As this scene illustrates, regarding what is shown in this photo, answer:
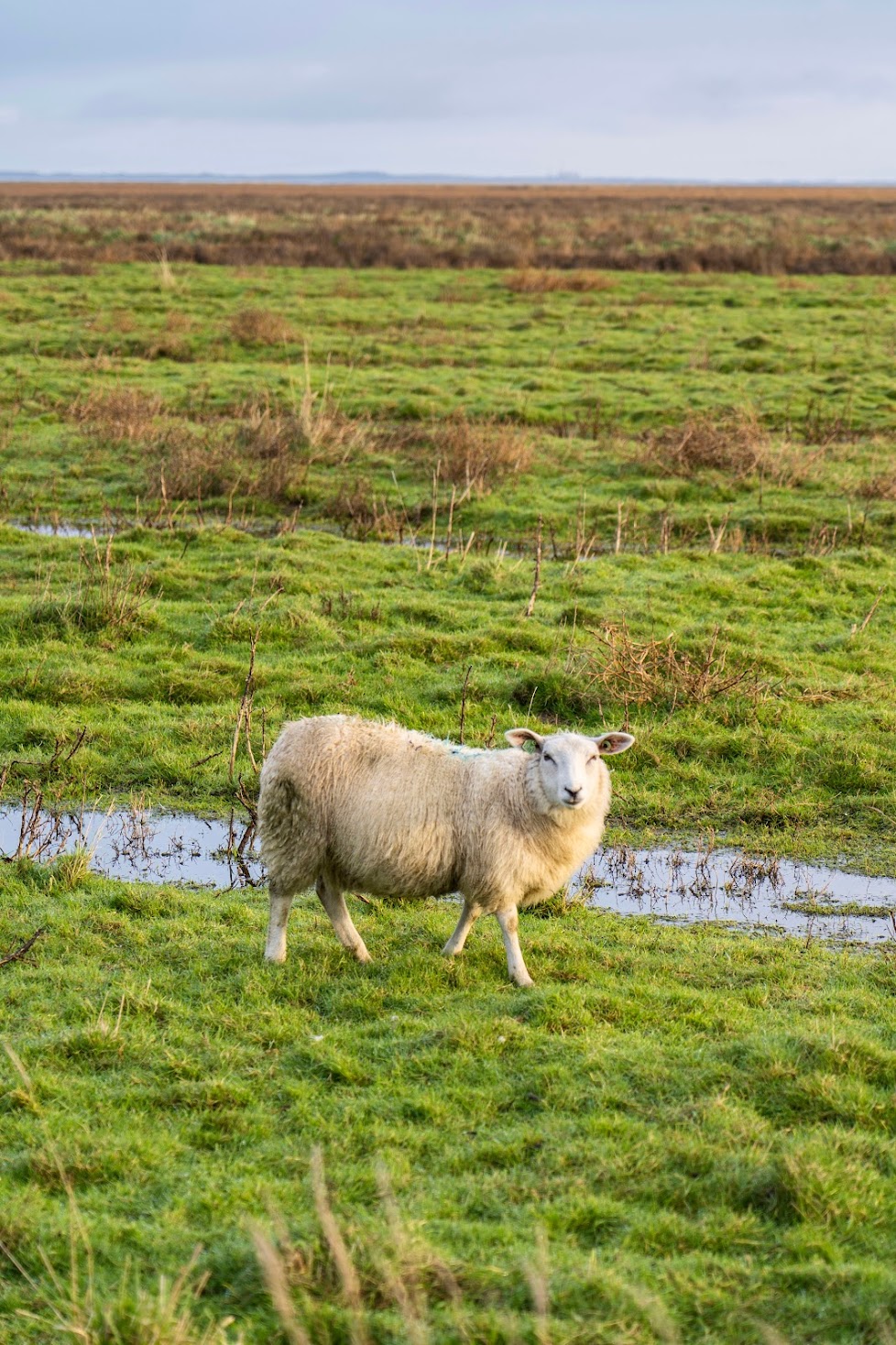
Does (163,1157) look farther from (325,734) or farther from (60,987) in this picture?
(325,734)

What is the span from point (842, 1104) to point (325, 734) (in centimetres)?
309

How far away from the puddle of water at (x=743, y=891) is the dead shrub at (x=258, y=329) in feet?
62.7

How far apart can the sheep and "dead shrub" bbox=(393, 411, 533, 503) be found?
9.95m

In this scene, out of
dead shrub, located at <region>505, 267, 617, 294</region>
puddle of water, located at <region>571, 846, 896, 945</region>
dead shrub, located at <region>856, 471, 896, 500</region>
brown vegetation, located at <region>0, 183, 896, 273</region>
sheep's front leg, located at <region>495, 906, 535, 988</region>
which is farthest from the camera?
brown vegetation, located at <region>0, 183, 896, 273</region>

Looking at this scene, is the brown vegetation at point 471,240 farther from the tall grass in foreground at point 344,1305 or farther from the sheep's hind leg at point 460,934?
the tall grass in foreground at point 344,1305

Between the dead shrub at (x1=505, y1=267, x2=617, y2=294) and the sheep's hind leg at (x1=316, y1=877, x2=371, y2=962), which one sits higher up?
the dead shrub at (x1=505, y1=267, x2=617, y2=294)

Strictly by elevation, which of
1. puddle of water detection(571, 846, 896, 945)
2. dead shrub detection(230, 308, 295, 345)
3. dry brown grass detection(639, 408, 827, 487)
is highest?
dead shrub detection(230, 308, 295, 345)

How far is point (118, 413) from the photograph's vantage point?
2014 cm

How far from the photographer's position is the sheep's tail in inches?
273

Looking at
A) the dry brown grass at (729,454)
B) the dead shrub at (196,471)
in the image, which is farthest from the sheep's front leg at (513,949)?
the dry brown grass at (729,454)

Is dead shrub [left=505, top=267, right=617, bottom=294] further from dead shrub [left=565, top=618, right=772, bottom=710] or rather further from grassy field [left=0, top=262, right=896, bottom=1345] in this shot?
dead shrub [left=565, top=618, right=772, bottom=710]

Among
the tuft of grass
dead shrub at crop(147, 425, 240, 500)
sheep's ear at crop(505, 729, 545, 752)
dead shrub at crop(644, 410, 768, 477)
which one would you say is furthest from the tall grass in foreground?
dead shrub at crop(644, 410, 768, 477)

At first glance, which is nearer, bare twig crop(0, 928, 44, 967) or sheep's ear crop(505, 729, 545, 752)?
bare twig crop(0, 928, 44, 967)

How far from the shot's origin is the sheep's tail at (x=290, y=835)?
6930 millimetres
